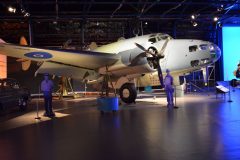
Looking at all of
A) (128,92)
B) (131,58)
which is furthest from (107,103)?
(128,92)

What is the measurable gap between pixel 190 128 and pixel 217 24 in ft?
83.9

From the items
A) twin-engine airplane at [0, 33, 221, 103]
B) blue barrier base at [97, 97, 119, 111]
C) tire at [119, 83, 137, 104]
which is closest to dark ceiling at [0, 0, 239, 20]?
twin-engine airplane at [0, 33, 221, 103]

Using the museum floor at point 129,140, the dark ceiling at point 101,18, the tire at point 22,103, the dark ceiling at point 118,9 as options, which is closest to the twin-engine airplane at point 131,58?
the tire at point 22,103

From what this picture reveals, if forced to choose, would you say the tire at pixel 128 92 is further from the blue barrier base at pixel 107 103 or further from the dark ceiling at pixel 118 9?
the dark ceiling at pixel 118 9

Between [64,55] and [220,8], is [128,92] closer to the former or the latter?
[64,55]

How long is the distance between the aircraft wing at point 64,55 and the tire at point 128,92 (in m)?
1.65

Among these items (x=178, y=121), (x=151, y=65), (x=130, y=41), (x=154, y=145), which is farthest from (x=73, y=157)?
(x=130, y=41)

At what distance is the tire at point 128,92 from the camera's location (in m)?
15.2

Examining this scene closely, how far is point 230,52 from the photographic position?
29859 mm

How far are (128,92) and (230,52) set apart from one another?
18.3 metres

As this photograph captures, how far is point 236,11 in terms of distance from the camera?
29.7 meters

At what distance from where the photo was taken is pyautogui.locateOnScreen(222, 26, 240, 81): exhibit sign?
29.6 meters

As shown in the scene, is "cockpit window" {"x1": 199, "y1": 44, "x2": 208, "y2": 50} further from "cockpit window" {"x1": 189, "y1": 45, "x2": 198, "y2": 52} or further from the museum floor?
the museum floor

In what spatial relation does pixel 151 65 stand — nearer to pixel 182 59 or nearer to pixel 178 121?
pixel 182 59
